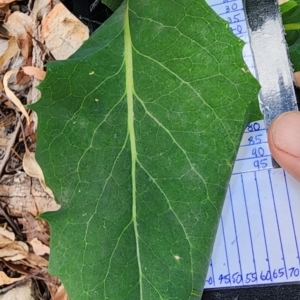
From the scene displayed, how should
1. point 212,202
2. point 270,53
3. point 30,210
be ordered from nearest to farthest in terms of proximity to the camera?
point 212,202 → point 270,53 → point 30,210

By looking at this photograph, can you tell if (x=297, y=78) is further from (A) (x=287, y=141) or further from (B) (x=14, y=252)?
Answer: (B) (x=14, y=252)

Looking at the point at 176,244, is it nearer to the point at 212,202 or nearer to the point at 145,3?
the point at 212,202

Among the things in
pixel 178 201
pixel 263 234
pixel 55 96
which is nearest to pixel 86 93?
pixel 55 96

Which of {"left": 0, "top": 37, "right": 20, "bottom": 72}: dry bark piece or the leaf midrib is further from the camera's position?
{"left": 0, "top": 37, "right": 20, "bottom": 72}: dry bark piece

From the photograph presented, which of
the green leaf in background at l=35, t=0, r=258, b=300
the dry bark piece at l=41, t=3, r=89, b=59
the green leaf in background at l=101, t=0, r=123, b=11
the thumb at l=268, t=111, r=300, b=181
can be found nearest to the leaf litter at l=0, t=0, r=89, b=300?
the dry bark piece at l=41, t=3, r=89, b=59

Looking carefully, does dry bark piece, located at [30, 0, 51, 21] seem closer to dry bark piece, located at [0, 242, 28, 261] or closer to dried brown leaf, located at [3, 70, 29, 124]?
dried brown leaf, located at [3, 70, 29, 124]

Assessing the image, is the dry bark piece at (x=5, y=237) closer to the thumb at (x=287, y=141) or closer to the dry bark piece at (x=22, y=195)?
the dry bark piece at (x=22, y=195)

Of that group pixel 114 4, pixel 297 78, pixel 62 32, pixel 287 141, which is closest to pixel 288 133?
pixel 287 141
